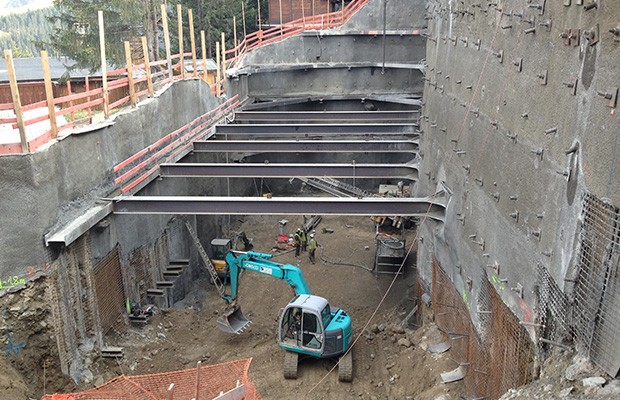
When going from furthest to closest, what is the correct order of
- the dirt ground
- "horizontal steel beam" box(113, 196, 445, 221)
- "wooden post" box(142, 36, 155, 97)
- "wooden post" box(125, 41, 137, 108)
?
"wooden post" box(142, 36, 155, 97), "wooden post" box(125, 41, 137, 108), the dirt ground, "horizontal steel beam" box(113, 196, 445, 221)

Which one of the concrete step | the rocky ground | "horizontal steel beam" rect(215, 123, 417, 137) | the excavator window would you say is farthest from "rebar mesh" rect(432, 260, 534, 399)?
the concrete step

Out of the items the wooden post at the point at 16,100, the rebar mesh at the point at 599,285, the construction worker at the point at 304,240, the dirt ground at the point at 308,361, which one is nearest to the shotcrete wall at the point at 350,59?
the construction worker at the point at 304,240

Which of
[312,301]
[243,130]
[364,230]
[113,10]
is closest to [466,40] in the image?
[312,301]

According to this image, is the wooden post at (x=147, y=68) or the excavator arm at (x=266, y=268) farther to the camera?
the wooden post at (x=147, y=68)

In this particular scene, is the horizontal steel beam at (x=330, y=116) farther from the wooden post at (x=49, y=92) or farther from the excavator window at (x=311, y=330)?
the wooden post at (x=49, y=92)

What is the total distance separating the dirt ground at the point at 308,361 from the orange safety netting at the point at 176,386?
3.79 feet

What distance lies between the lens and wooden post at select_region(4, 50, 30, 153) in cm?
910

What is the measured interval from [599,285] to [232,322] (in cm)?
989

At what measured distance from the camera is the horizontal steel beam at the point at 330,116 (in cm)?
1969

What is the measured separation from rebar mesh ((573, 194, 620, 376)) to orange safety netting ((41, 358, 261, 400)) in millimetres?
5101

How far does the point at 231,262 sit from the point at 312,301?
2580mm

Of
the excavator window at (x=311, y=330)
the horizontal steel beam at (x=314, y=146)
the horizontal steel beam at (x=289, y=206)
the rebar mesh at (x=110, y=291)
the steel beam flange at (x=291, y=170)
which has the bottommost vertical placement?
the excavator window at (x=311, y=330)

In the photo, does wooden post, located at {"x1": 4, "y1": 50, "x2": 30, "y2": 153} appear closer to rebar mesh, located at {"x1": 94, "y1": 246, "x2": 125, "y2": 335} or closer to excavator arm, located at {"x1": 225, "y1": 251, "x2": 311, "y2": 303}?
rebar mesh, located at {"x1": 94, "y1": 246, "x2": 125, "y2": 335}

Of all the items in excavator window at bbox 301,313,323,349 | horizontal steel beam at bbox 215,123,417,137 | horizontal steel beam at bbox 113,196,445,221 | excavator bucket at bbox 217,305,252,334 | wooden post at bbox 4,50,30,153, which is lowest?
excavator bucket at bbox 217,305,252,334
